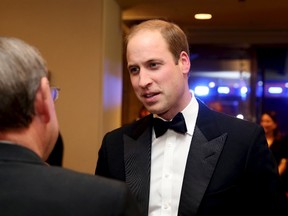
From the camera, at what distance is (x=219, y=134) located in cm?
198

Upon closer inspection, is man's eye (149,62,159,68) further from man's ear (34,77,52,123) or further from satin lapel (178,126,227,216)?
man's ear (34,77,52,123)

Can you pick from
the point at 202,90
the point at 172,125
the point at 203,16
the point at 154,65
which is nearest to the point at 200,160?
the point at 172,125

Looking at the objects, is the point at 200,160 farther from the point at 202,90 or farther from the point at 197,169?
the point at 202,90

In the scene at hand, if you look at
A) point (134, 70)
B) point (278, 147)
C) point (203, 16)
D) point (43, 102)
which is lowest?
point (278, 147)

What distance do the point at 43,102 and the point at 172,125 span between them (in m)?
0.86

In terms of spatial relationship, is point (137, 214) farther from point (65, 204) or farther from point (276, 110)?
point (276, 110)

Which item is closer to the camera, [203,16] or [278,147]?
[278,147]

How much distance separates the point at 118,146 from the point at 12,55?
101 centimetres

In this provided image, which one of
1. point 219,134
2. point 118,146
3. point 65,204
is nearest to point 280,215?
point 219,134

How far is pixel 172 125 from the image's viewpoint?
6.49 feet

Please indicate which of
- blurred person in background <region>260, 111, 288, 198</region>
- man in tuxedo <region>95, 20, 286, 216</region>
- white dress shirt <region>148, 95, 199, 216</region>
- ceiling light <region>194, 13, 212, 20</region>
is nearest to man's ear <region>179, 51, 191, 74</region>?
man in tuxedo <region>95, 20, 286, 216</region>

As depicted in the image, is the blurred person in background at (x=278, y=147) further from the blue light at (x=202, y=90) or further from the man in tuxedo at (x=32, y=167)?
the man in tuxedo at (x=32, y=167)

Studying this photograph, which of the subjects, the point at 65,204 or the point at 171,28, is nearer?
the point at 65,204

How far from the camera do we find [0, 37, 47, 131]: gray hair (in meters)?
1.12
